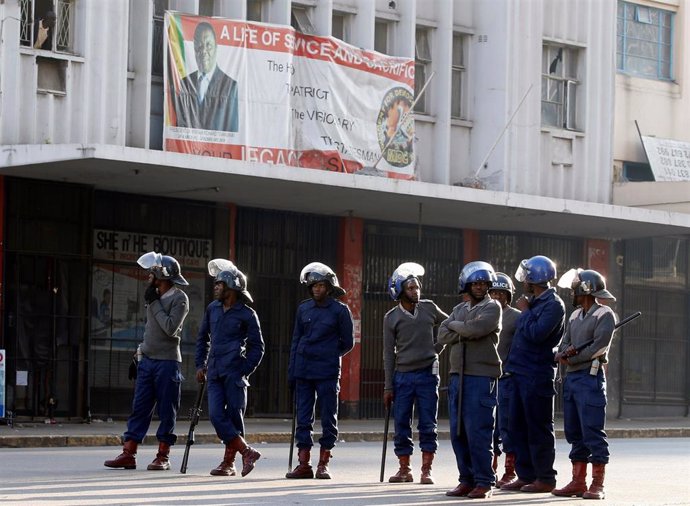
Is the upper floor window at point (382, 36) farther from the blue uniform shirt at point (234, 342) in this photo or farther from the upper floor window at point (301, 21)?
the blue uniform shirt at point (234, 342)

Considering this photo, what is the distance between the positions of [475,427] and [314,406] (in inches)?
89.1

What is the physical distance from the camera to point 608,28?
2936 centimetres

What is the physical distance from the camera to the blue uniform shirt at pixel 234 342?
1386cm

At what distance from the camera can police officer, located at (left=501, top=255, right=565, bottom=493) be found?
42.5 ft

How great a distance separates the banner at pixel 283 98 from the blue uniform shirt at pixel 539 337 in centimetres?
1033

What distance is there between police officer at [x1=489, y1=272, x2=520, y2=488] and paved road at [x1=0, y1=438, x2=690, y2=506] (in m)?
0.49

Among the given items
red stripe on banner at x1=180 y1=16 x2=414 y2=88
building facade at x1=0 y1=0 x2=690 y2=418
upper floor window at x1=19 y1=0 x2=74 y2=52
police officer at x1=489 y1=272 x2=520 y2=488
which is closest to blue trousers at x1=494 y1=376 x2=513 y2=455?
police officer at x1=489 y1=272 x2=520 y2=488

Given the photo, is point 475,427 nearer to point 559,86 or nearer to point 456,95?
point 456,95

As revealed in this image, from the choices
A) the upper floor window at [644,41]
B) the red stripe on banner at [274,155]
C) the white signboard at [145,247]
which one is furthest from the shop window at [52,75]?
the upper floor window at [644,41]

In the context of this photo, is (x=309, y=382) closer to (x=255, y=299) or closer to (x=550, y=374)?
(x=550, y=374)

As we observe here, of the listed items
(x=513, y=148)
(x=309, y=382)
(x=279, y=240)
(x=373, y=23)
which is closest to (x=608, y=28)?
(x=513, y=148)

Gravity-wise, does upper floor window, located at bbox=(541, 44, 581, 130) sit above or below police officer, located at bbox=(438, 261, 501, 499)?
above

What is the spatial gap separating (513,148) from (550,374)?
47.8 ft

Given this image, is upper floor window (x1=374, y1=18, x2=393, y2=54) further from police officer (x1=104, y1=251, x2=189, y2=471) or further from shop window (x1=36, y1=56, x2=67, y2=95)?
police officer (x1=104, y1=251, x2=189, y2=471)
